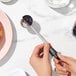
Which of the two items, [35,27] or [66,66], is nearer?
[66,66]

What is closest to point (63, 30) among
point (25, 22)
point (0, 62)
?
point (25, 22)

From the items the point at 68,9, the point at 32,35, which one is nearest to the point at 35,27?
the point at 32,35

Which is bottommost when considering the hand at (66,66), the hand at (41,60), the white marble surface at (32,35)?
the hand at (66,66)

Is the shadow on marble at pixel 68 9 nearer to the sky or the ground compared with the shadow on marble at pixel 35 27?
nearer to the sky

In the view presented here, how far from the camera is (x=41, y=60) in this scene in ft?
3.48

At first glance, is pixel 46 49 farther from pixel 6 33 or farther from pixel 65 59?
pixel 6 33

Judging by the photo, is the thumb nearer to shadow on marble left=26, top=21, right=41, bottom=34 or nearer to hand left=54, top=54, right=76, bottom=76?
hand left=54, top=54, right=76, bottom=76

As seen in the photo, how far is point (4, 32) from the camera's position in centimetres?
114

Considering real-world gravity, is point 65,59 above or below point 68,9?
below

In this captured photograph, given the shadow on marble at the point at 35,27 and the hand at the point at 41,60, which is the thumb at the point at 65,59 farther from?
the shadow on marble at the point at 35,27

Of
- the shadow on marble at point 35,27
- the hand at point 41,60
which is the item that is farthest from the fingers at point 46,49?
the shadow on marble at point 35,27

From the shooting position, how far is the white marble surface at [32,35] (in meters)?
1.13

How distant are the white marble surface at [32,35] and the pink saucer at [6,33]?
0.02 metres

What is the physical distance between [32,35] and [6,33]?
0.09m
